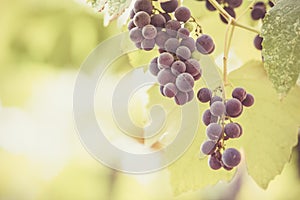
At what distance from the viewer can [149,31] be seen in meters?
0.38

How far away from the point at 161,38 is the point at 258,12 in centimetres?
13

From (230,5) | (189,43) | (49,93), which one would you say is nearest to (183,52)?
(189,43)

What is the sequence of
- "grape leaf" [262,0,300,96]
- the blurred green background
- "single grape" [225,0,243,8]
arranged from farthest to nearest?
the blurred green background < "single grape" [225,0,243,8] < "grape leaf" [262,0,300,96]

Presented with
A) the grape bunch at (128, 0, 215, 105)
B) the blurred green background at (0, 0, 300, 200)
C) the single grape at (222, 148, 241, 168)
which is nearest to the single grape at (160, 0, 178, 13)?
the grape bunch at (128, 0, 215, 105)

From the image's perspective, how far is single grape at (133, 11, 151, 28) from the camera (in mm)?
379

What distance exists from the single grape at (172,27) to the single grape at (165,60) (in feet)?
0.05

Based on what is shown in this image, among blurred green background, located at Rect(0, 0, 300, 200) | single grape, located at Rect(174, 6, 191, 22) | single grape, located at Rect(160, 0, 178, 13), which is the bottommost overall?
blurred green background, located at Rect(0, 0, 300, 200)

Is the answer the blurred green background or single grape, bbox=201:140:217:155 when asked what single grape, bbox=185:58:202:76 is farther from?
the blurred green background

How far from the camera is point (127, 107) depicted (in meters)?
0.49

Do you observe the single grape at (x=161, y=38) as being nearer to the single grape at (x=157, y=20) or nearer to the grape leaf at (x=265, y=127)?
the single grape at (x=157, y=20)

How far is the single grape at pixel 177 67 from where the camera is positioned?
1.26 ft

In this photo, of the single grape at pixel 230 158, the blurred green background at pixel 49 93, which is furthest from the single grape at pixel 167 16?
the blurred green background at pixel 49 93

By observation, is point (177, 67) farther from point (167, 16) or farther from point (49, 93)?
point (49, 93)

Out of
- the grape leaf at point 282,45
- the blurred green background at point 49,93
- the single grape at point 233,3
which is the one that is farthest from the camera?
the blurred green background at point 49,93
